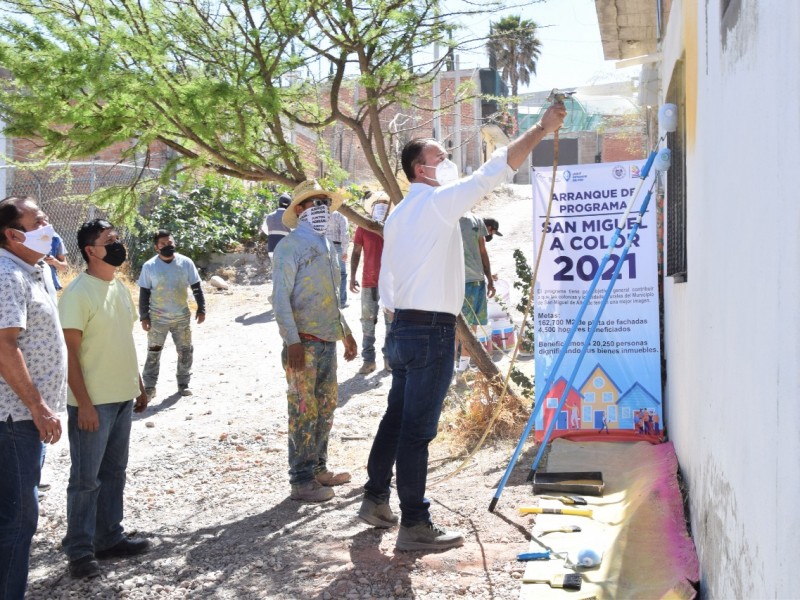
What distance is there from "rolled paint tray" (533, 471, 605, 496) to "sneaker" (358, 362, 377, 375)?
4.86m

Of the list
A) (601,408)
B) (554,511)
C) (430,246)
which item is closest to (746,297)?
(430,246)

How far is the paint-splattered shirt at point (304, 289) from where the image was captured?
19.3ft

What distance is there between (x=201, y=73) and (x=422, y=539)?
4054mm

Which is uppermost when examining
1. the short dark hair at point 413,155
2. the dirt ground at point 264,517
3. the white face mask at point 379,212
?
the short dark hair at point 413,155

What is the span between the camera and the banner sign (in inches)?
260

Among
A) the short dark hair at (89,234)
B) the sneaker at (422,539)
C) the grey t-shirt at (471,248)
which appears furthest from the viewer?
the grey t-shirt at (471,248)

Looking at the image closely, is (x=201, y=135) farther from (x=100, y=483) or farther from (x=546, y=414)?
(x=546, y=414)

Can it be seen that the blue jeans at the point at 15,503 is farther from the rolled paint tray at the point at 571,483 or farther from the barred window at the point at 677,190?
the barred window at the point at 677,190

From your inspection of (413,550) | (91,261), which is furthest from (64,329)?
(413,550)

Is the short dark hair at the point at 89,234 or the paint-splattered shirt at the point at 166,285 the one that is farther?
the paint-splattered shirt at the point at 166,285

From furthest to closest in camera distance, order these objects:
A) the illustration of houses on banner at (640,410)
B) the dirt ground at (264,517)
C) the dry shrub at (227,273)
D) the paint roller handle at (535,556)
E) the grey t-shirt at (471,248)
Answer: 1. the dry shrub at (227,273)
2. the grey t-shirt at (471,248)
3. the illustration of houses on banner at (640,410)
4. the dirt ground at (264,517)
5. the paint roller handle at (535,556)

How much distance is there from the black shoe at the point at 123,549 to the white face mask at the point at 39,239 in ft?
6.65

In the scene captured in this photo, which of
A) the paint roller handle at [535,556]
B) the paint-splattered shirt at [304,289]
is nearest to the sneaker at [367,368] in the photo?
the paint-splattered shirt at [304,289]

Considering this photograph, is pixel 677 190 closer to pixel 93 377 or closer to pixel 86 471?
pixel 93 377
